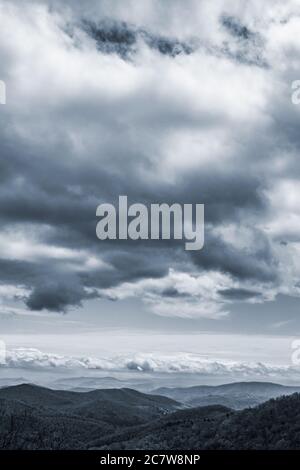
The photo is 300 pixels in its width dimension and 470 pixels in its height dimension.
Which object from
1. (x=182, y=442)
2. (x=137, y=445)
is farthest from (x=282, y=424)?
(x=137, y=445)
